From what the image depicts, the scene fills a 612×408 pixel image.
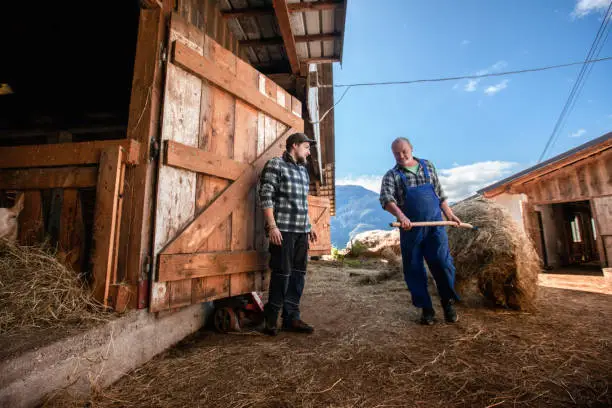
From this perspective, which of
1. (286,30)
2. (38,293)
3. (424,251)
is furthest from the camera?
(286,30)

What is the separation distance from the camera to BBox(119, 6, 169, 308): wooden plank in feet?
7.20

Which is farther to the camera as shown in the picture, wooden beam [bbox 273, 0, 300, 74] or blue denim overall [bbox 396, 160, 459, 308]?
wooden beam [bbox 273, 0, 300, 74]

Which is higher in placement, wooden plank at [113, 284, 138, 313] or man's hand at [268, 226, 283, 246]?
man's hand at [268, 226, 283, 246]

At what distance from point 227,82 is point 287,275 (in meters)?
1.93

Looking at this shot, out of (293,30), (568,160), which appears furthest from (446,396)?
(568,160)

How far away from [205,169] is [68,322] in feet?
4.66

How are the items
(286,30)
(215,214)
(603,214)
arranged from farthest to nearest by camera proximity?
(603,214) → (286,30) → (215,214)

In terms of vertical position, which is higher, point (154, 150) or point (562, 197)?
point (562, 197)

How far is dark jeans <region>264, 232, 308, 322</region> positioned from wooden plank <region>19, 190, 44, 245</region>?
1.75 m

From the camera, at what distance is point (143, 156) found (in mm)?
2264

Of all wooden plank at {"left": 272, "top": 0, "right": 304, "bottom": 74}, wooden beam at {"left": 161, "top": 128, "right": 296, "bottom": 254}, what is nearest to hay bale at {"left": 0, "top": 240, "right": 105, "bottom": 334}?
wooden beam at {"left": 161, "top": 128, "right": 296, "bottom": 254}

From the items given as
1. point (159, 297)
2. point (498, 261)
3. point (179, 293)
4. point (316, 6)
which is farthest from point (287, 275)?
point (316, 6)

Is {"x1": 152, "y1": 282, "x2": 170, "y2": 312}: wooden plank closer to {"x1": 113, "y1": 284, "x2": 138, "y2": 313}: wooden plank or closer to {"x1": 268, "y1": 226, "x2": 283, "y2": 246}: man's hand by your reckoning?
{"x1": 113, "y1": 284, "x2": 138, "y2": 313}: wooden plank

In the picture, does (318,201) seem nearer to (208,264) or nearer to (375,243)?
(208,264)
